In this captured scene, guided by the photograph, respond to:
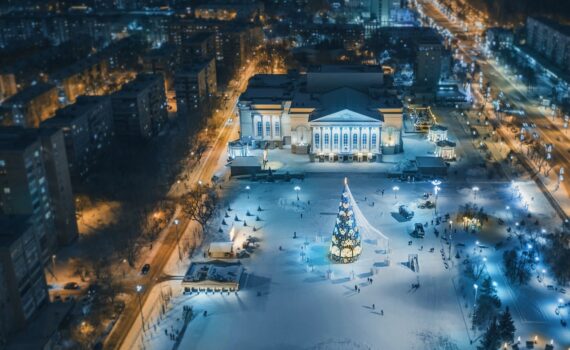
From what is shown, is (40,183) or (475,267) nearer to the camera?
(475,267)

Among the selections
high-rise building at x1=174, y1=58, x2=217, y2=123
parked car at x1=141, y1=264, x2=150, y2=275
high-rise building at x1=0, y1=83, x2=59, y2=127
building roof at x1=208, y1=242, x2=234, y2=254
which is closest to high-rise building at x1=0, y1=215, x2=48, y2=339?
parked car at x1=141, y1=264, x2=150, y2=275

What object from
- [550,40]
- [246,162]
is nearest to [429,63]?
[550,40]

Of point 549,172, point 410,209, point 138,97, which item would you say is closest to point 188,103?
point 138,97

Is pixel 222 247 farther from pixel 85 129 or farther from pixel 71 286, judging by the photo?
pixel 85 129

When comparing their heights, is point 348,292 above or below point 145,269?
below

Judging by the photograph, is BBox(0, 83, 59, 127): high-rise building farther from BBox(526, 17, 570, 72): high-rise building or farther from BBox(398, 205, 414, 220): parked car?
BBox(526, 17, 570, 72): high-rise building
